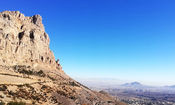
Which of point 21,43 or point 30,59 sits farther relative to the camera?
point 30,59

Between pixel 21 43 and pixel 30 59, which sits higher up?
pixel 21 43

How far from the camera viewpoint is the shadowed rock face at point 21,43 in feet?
236

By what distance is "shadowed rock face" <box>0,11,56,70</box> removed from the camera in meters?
72.1

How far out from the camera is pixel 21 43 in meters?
82.3

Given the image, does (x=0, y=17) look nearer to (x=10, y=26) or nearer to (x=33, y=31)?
(x=10, y=26)

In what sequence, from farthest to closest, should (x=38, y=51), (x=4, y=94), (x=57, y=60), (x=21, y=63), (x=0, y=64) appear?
(x=57, y=60)
(x=38, y=51)
(x=21, y=63)
(x=0, y=64)
(x=4, y=94)

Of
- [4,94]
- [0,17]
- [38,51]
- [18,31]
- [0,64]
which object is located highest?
[0,17]

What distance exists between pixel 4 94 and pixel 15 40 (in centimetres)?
5721

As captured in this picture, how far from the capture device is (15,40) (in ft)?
265

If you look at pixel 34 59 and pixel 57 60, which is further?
pixel 57 60

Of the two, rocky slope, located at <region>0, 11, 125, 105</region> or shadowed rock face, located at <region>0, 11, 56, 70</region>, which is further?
shadowed rock face, located at <region>0, 11, 56, 70</region>

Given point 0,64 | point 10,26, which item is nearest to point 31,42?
point 10,26

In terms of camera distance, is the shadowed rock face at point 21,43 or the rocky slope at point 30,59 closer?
the rocky slope at point 30,59

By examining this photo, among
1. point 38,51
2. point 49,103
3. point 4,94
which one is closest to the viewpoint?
point 4,94
